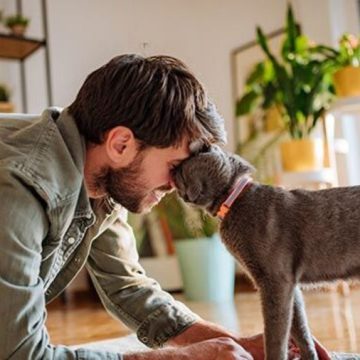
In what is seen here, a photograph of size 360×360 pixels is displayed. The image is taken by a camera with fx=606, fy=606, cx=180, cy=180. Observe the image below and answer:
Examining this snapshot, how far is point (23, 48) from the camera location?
3496 mm

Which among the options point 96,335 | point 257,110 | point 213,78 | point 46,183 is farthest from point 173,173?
point 213,78

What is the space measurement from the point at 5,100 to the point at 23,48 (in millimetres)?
320

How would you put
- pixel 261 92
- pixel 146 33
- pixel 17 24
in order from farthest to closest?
pixel 146 33, pixel 17 24, pixel 261 92

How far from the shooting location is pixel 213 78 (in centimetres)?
403

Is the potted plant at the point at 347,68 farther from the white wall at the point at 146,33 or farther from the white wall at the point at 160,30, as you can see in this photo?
the white wall at the point at 146,33

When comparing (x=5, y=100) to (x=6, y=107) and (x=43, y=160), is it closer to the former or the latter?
(x=6, y=107)

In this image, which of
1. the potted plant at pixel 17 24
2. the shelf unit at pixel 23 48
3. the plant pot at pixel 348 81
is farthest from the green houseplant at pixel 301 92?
the potted plant at pixel 17 24

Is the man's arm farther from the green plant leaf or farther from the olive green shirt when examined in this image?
the green plant leaf

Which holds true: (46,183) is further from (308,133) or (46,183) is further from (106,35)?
(106,35)

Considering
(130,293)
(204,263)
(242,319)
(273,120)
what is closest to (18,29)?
(273,120)

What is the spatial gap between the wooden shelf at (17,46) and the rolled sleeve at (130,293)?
2202 millimetres

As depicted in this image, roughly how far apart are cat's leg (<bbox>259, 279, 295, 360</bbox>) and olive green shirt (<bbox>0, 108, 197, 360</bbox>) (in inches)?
8.1

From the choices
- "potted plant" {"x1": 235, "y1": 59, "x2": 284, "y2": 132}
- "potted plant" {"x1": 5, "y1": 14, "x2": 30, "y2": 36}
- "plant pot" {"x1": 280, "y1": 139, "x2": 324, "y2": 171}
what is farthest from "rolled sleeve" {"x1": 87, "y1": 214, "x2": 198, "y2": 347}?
"potted plant" {"x1": 5, "y1": 14, "x2": 30, "y2": 36}

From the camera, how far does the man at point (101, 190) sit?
0.95m
